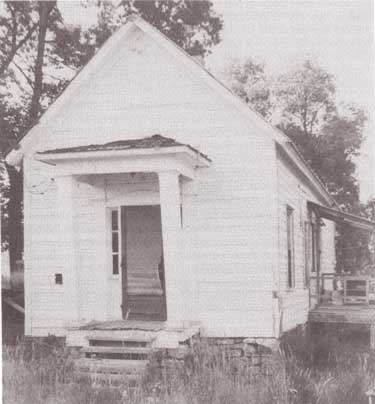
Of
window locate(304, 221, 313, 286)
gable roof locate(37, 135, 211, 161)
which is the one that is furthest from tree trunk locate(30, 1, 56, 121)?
window locate(304, 221, 313, 286)

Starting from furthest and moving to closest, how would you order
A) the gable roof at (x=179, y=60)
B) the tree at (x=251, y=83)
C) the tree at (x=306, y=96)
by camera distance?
the tree at (x=251, y=83) < the gable roof at (x=179, y=60) < the tree at (x=306, y=96)

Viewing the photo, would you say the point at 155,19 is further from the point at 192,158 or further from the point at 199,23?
the point at 192,158

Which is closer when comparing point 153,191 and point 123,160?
point 123,160

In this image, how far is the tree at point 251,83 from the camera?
10.7m

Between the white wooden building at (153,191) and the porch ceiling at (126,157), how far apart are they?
2 centimetres

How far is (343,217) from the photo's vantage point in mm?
12562

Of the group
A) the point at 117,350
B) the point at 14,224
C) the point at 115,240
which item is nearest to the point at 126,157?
the point at 115,240

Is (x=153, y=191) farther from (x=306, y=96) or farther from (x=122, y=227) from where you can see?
(x=306, y=96)

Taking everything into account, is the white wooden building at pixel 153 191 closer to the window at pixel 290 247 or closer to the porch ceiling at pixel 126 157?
the porch ceiling at pixel 126 157

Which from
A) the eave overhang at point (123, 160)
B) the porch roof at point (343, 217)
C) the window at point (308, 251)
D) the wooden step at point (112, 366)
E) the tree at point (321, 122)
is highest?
the tree at point (321, 122)

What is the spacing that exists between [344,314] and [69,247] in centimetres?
501

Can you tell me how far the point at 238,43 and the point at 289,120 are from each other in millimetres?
2685

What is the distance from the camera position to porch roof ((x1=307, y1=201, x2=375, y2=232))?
→ 474 inches

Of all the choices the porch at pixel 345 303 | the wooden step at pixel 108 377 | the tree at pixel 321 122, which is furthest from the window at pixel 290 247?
the wooden step at pixel 108 377
